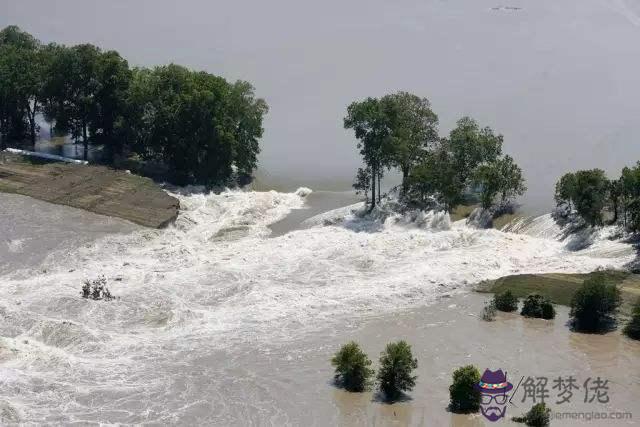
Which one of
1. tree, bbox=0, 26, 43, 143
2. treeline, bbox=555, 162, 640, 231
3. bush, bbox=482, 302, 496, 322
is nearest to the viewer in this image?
bush, bbox=482, 302, 496, 322

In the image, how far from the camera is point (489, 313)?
32750mm

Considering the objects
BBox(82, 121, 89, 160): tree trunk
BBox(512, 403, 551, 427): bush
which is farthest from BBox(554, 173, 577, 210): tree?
BBox(82, 121, 89, 160): tree trunk

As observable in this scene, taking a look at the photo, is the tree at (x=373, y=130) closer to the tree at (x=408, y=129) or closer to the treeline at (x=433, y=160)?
the treeline at (x=433, y=160)

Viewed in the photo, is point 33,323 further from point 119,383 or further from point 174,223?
point 174,223

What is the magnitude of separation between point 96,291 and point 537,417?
17964 millimetres

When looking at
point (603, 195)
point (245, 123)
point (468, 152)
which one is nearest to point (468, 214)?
point (468, 152)

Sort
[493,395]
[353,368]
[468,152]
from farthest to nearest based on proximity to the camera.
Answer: [468,152] < [353,368] < [493,395]

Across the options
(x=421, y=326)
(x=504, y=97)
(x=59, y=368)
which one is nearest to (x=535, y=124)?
(x=504, y=97)

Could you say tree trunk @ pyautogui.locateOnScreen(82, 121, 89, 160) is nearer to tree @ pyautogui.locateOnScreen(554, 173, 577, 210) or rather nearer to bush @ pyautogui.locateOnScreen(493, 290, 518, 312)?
tree @ pyautogui.locateOnScreen(554, 173, 577, 210)

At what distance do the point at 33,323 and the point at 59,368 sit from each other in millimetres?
4010

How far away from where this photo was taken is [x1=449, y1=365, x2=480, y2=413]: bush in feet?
81.8

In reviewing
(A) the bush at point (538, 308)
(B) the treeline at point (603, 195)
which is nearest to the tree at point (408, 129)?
(B) the treeline at point (603, 195)

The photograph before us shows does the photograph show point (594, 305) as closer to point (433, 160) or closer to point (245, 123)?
point (433, 160)

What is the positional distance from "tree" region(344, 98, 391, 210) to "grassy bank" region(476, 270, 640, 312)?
37.3 ft
